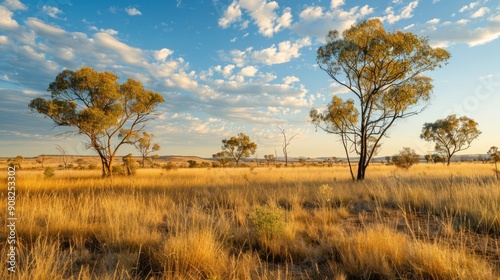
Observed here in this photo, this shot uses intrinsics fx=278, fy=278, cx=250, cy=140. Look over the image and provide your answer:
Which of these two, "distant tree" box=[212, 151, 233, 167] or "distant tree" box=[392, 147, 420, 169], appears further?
"distant tree" box=[212, 151, 233, 167]

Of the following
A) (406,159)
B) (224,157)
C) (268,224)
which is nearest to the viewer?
(268,224)

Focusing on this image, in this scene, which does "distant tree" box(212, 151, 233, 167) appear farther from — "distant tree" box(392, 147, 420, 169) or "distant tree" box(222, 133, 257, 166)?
"distant tree" box(392, 147, 420, 169)

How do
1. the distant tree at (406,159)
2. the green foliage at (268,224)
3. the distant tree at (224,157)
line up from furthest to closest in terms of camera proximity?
1. the distant tree at (224,157)
2. the distant tree at (406,159)
3. the green foliage at (268,224)

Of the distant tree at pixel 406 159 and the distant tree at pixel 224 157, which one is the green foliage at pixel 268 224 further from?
the distant tree at pixel 224 157

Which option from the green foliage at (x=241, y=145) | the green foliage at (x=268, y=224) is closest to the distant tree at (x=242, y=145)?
the green foliage at (x=241, y=145)

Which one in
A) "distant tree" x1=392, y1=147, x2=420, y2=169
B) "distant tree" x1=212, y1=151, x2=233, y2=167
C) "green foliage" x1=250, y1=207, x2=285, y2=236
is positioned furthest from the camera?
"distant tree" x1=212, y1=151, x2=233, y2=167

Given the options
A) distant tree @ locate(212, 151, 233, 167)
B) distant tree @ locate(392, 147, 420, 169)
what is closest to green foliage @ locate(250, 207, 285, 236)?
distant tree @ locate(392, 147, 420, 169)

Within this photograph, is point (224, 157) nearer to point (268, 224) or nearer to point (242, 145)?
point (242, 145)

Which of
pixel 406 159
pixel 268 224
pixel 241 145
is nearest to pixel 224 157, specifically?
pixel 241 145

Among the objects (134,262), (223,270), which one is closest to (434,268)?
(223,270)

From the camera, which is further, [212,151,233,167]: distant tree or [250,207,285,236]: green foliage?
[212,151,233,167]: distant tree

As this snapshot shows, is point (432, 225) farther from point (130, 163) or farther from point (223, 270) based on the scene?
point (130, 163)

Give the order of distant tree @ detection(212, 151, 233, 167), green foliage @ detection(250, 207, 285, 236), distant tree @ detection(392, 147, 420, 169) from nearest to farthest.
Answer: green foliage @ detection(250, 207, 285, 236) < distant tree @ detection(392, 147, 420, 169) < distant tree @ detection(212, 151, 233, 167)

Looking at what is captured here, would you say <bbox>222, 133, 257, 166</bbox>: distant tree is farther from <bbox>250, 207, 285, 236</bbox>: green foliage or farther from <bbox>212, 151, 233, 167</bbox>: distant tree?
<bbox>250, 207, 285, 236</bbox>: green foliage
